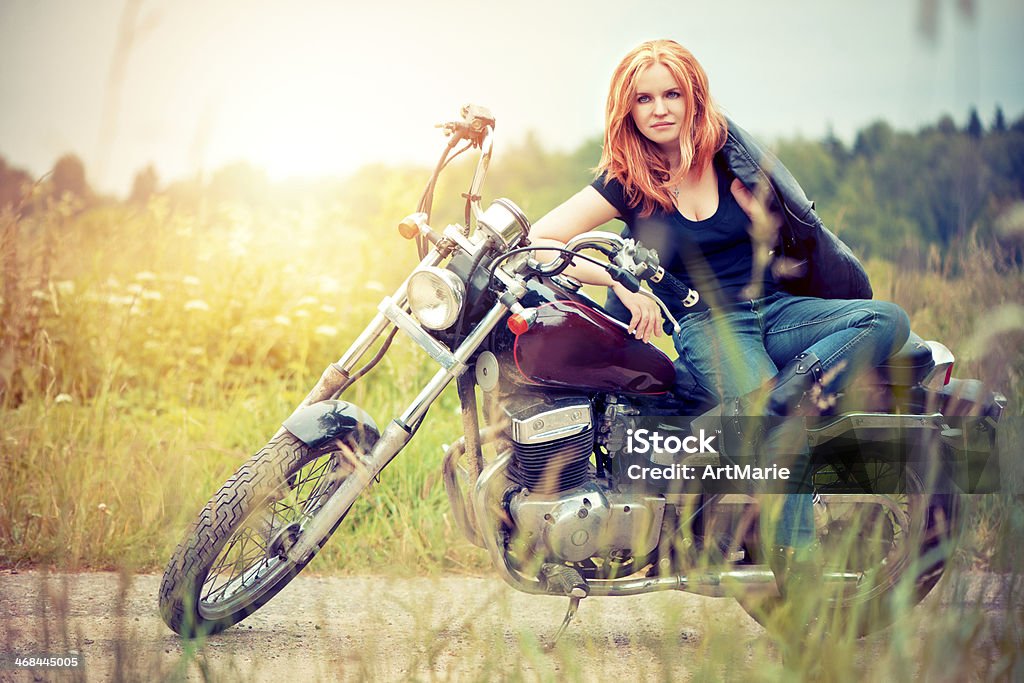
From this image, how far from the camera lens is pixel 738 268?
2.87 metres

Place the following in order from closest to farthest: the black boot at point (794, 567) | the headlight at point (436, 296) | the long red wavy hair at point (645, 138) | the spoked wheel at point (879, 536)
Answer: the black boot at point (794, 567) < the headlight at point (436, 296) < the spoked wheel at point (879, 536) < the long red wavy hair at point (645, 138)

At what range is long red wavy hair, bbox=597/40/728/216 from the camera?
2848mm

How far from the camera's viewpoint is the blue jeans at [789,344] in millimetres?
2596

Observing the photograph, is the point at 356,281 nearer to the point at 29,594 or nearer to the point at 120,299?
the point at 120,299

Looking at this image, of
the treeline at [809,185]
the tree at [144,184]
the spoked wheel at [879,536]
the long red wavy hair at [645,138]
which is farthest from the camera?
the tree at [144,184]

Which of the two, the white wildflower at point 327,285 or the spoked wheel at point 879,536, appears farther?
the white wildflower at point 327,285

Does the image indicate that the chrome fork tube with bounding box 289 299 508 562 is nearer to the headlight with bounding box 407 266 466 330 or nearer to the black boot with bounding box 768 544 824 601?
the headlight with bounding box 407 266 466 330

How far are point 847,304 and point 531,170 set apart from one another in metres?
5.20

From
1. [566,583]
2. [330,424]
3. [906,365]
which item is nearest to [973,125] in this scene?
[906,365]

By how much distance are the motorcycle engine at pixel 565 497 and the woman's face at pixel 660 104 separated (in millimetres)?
826

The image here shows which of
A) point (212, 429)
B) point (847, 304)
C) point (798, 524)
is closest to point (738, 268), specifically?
point (847, 304)

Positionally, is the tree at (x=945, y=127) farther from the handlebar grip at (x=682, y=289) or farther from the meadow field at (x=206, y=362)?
the handlebar grip at (x=682, y=289)

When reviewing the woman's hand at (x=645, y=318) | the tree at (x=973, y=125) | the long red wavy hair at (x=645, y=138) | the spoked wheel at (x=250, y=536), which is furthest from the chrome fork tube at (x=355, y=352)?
the tree at (x=973, y=125)

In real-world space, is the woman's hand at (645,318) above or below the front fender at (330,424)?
above
